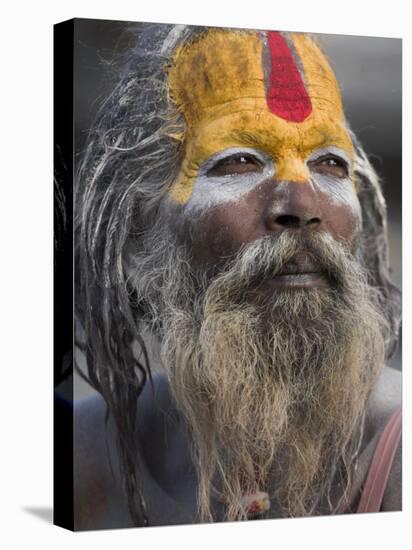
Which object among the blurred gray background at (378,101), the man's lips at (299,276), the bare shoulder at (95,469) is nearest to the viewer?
the bare shoulder at (95,469)

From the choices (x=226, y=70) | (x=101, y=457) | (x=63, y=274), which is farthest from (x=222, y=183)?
(x=101, y=457)

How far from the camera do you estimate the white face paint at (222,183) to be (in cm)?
651

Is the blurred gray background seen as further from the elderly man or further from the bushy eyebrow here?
the bushy eyebrow

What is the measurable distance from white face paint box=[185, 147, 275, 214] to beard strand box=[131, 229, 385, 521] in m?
0.21

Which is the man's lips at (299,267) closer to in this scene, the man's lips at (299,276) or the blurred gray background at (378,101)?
the man's lips at (299,276)

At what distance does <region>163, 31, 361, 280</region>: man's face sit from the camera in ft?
21.4

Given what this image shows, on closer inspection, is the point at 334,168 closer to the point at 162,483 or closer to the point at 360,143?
the point at 360,143

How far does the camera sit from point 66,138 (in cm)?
639

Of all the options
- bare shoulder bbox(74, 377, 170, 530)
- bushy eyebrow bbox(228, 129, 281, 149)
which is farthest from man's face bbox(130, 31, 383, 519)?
bare shoulder bbox(74, 377, 170, 530)

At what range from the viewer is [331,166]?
Result: 6.78 meters

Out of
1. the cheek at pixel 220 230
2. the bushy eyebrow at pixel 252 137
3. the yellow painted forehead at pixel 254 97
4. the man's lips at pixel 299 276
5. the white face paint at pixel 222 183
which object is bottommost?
the man's lips at pixel 299 276

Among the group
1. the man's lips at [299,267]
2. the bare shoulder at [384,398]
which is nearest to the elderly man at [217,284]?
the man's lips at [299,267]

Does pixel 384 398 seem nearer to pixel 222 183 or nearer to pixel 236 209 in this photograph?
pixel 236 209

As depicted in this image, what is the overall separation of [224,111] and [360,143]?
0.74 meters
